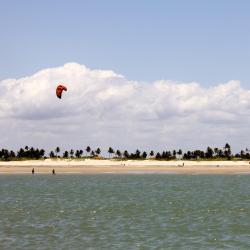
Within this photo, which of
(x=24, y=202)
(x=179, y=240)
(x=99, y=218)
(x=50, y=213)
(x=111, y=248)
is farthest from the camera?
(x=24, y=202)

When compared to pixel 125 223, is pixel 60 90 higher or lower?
higher

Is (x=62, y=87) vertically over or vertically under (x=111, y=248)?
over

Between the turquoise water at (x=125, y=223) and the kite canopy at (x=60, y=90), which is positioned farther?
the kite canopy at (x=60, y=90)

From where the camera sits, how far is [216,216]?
157 ft

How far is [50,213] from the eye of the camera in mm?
49781

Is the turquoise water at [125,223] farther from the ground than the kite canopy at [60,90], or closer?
closer

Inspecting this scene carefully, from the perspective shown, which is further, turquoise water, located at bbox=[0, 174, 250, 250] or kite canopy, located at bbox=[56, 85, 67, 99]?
kite canopy, located at bbox=[56, 85, 67, 99]

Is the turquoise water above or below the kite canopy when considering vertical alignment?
below

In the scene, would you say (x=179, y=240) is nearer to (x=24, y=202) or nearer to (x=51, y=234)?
(x=51, y=234)

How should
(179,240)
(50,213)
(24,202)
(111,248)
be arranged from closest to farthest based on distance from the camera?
1. (111,248)
2. (179,240)
3. (50,213)
4. (24,202)

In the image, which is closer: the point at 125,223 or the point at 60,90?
the point at 125,223

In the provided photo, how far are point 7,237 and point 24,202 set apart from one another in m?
27.9

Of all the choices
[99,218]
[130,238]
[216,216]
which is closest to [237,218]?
[216,216]

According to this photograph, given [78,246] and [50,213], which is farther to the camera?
[50,213]
